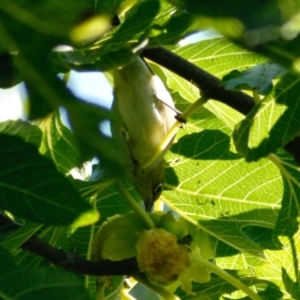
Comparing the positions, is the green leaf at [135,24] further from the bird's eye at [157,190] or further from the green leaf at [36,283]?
the bird's eye at [157,190]

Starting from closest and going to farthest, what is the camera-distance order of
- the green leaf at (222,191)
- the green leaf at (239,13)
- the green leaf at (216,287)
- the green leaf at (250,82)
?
the green leaf at (239,13), the green leaf at (250,82), the green leaf at (216,287), the green leaf at (222,191)

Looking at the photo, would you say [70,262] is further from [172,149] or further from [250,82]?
[172,149]

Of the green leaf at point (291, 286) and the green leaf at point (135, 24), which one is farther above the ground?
the green leaf at point (135, 24)

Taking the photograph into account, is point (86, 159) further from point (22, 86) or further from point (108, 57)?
point (108, 57)

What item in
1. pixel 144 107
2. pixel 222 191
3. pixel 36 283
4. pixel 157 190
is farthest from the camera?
pixel 222 191

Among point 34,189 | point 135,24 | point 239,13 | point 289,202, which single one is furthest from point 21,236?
point 239,13

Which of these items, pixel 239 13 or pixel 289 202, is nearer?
pixel 239 13

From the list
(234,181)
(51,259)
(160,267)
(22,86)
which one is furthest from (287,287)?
(22,86)

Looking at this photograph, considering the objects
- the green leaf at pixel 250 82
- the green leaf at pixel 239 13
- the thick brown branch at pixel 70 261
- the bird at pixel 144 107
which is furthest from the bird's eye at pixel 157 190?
the green leaf at pixel 239 13

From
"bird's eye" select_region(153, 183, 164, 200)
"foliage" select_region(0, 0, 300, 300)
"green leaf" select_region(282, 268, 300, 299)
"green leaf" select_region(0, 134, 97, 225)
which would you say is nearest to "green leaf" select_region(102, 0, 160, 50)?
"foliage" select_region(0, 0, 300, 300)
